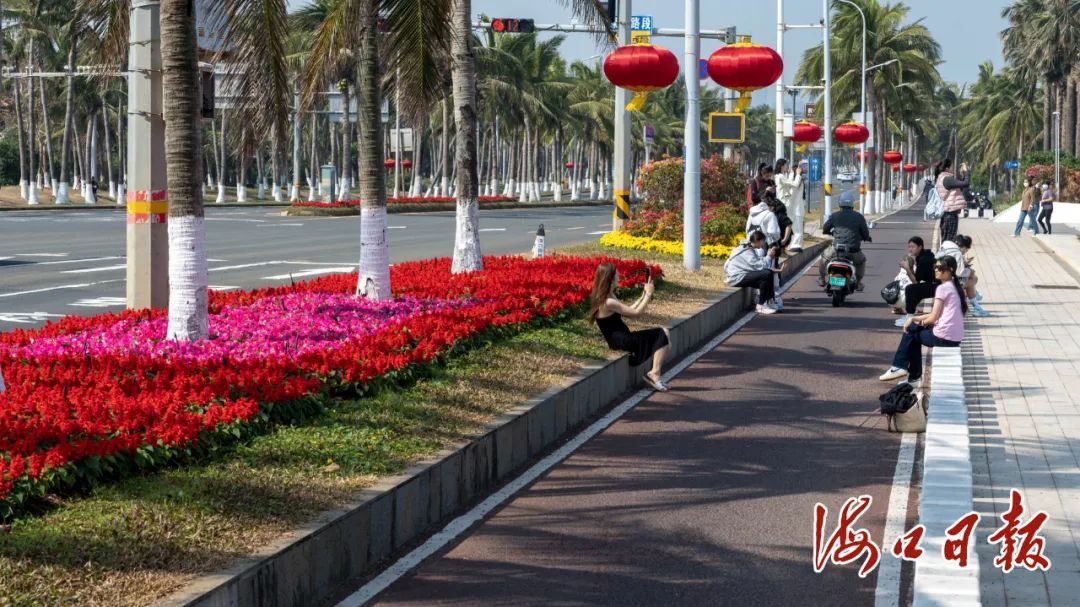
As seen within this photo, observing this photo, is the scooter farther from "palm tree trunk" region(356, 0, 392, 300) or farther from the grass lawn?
the grass lawn

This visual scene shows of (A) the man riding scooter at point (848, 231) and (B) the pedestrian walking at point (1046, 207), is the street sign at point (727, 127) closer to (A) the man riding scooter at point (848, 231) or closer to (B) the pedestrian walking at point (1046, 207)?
(A) the man riding scooter at point (848, 231)

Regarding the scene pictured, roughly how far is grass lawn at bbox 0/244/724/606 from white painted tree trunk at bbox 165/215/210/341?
2.07 metres

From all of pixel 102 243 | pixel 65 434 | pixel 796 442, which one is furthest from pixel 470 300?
pixel 102 243

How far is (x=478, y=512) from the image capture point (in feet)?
28.0

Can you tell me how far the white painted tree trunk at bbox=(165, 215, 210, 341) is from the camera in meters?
11.6

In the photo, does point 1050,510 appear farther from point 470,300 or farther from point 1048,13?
point 1048,13

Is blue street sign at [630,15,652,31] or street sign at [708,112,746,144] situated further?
blue street sign at [630,15,652,31]

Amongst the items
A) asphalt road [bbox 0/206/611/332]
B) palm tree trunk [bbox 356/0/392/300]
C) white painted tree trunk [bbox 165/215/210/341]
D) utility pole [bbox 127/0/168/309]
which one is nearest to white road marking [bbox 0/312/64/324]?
asphalt road [bbox 0/206/611/332]

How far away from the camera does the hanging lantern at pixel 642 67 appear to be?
1872 cm

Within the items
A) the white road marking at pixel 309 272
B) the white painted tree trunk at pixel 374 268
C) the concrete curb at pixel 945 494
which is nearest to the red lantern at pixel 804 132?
the white road marking at pixel 309 272

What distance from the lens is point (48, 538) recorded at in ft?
20.2

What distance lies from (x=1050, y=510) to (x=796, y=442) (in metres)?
2.63

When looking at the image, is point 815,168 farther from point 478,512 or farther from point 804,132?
point 478,512

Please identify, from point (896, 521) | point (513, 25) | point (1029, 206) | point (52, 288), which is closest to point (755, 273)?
point (52, 288)
